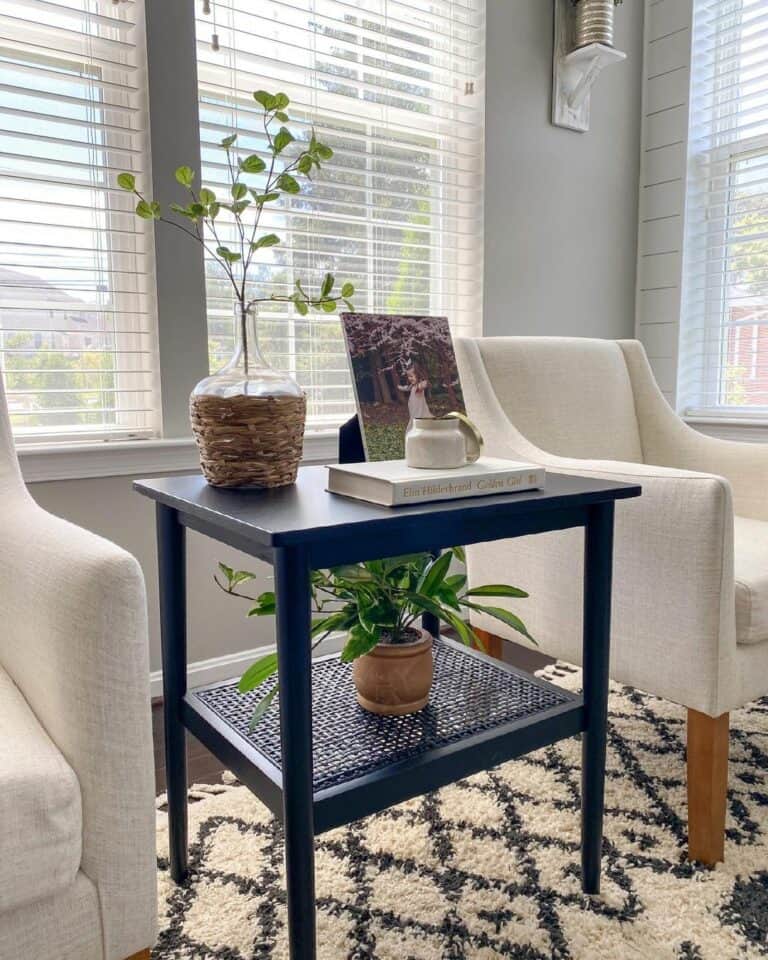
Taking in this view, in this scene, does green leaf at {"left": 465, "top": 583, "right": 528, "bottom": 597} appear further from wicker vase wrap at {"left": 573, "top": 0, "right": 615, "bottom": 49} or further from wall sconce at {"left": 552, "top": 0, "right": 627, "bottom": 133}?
wicker vase wrap at {"left": 573, "top": 0, "right": 615, "bottom": 49}

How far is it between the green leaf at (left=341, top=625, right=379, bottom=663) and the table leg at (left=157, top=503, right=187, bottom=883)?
295 mm

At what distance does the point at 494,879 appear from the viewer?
116cm

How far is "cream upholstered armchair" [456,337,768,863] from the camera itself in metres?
1.18

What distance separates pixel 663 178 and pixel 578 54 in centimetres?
55

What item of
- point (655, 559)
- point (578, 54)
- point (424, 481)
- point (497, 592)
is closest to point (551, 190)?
point (578, 54)

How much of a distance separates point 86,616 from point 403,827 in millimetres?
770

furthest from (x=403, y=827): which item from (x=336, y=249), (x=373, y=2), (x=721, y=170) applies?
(x=721, y=170)

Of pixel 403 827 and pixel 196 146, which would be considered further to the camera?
pixel 196 146

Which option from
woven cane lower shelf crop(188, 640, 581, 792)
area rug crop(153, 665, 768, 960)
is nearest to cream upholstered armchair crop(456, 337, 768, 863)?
area rug crop(153, 665, 768, 960)

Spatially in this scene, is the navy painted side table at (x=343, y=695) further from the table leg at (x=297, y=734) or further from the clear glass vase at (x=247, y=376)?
the clear glass vase at (x=247, y=376)

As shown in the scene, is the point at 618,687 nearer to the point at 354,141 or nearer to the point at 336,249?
the point at 336,249

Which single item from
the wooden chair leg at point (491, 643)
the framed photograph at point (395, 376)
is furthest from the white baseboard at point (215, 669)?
the framed photograph at point (395, 376)

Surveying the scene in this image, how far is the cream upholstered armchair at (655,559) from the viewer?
3.88 ft

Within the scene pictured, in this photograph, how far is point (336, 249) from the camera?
2.07 metres
